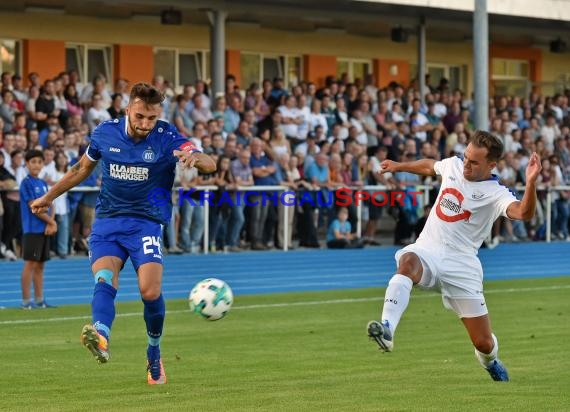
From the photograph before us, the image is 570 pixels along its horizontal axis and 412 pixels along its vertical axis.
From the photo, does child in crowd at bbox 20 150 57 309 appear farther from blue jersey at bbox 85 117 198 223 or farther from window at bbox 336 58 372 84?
window at bbox 336 58 372 84

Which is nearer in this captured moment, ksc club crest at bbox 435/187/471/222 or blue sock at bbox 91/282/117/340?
blue sock at bbox 91/282/117/340

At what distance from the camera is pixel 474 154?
365 inches

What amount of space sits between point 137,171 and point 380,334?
7.23 ft

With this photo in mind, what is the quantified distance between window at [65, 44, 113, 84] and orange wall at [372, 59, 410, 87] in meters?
8.56

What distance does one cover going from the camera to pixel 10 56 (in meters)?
29.9

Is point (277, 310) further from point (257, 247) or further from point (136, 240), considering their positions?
point (257, 247)

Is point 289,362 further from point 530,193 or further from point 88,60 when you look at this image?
point 88,60

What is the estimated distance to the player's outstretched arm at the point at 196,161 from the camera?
28.6ft

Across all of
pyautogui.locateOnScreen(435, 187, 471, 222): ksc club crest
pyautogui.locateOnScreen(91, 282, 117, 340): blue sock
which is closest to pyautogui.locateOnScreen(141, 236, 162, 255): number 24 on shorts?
pyautogui.locateOnScreen(91, 282, 117, 340): blue sock

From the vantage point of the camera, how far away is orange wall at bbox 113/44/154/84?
31797 millimetres

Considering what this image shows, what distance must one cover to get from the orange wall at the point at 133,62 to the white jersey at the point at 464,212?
22.6 m

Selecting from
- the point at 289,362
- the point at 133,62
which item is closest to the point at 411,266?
the point at 289,362

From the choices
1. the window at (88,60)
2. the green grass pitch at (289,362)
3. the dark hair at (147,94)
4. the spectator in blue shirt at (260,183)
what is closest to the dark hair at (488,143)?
the green grass pitch at (289,362)

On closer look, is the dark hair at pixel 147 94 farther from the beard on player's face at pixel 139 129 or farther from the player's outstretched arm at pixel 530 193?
the player's outstretched arm at pixel 530 193
